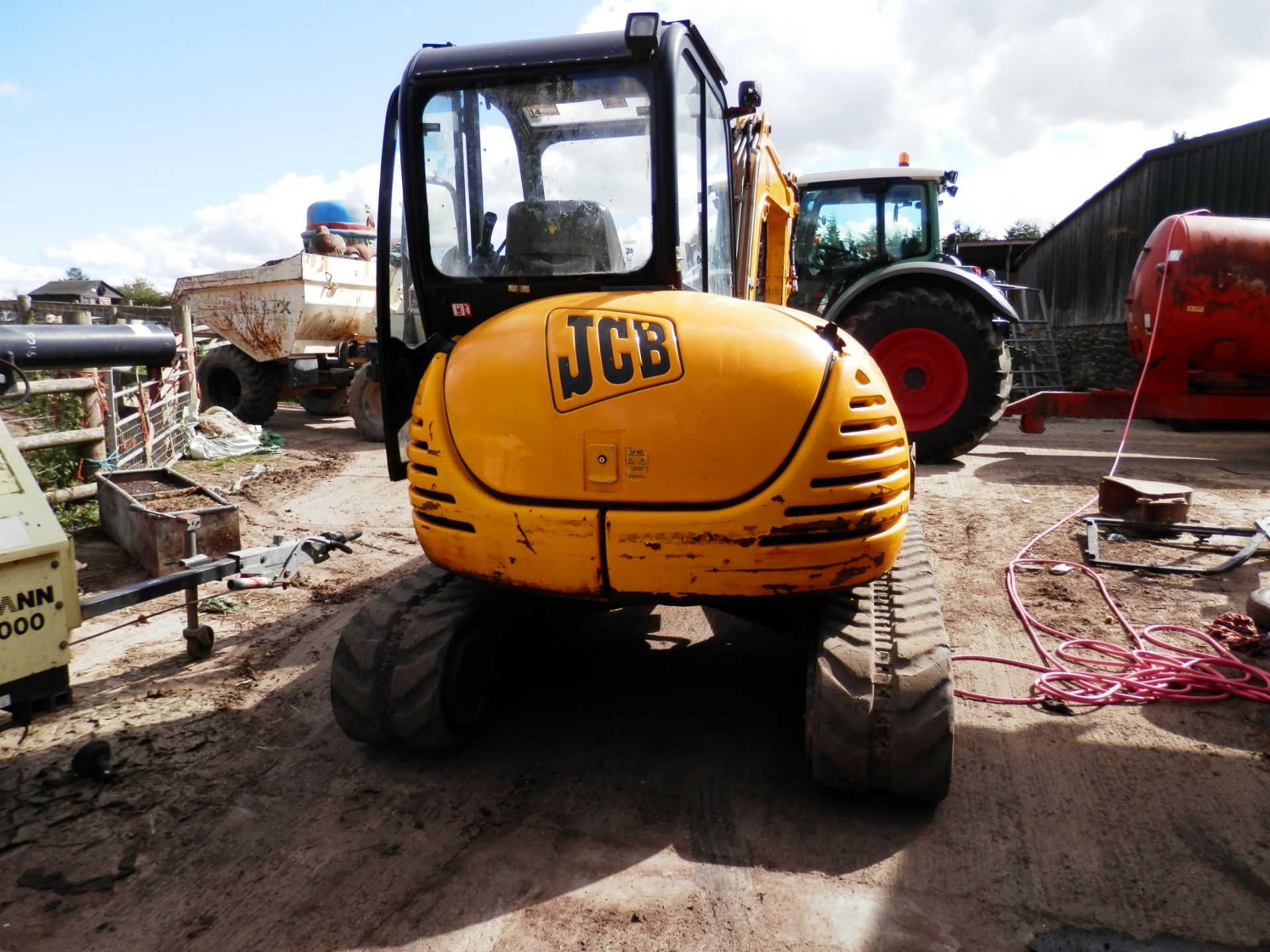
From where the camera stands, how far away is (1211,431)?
1067 cm

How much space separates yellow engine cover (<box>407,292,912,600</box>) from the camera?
2.51 metres

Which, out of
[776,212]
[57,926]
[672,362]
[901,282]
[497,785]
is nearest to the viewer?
[57,926]

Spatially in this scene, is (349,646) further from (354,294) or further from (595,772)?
(354,294)

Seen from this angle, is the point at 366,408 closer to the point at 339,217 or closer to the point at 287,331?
the point at 287,331

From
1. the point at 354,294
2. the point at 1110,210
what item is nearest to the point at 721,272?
the point at 354,294

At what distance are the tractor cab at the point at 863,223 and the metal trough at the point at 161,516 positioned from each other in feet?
17.5

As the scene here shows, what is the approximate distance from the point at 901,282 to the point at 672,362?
6.11 metres

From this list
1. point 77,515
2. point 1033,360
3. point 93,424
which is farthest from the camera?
point 1033,360

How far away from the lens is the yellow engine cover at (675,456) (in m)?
2.51

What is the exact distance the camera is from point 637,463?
8.31ft

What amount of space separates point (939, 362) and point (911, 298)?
1.93ft

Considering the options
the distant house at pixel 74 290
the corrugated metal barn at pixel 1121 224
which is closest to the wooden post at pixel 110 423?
the corrugated metal barn at pixel 1121 224

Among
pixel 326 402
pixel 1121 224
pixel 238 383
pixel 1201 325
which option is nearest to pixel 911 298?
pixel 1201 325

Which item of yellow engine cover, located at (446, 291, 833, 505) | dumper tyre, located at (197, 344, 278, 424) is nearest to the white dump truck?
dumper tyre, located at (197, 344, 278, 424)
